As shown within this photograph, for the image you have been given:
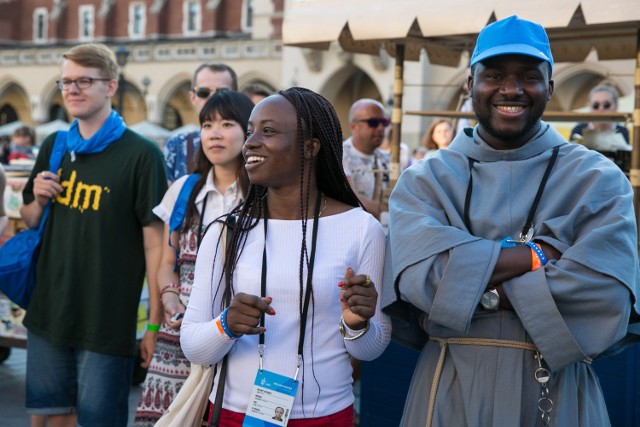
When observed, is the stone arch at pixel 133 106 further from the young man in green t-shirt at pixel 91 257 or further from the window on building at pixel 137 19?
the young man in green t-shirt at pixel 91 257

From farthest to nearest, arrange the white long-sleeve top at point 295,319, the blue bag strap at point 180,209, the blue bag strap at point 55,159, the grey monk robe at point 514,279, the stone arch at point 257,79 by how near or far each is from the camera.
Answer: the stone arch at point 257,79
the blue bag strap at point 55,159
the blue bag strap at point 180,209
the white long-sleeve top at point 295,319
the grey monk robe at point 514,279

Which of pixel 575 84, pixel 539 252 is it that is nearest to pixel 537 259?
pixel 539 252

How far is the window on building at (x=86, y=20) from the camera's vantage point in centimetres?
4406

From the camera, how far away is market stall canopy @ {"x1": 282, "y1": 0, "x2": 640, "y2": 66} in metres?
4.58

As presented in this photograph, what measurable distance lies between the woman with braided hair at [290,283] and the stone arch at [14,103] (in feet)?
141

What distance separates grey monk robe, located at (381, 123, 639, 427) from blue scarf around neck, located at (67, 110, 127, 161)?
210 cm

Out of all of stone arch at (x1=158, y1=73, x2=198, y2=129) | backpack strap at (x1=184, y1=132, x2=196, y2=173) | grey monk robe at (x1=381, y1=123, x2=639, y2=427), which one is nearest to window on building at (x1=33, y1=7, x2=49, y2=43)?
stone arch at (x1=158, y1=73, x2=198, y2=129)

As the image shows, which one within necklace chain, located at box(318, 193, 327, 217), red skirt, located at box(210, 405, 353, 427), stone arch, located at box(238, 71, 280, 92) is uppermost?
stone arch, located at box(238, 71, 280, 92)

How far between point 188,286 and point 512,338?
70.5 inches

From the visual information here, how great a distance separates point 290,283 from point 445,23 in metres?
2.83

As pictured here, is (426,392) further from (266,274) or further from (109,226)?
(109,226)

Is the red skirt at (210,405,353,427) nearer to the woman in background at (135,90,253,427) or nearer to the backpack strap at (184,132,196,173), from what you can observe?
the woman in background at (135,90,253,427)

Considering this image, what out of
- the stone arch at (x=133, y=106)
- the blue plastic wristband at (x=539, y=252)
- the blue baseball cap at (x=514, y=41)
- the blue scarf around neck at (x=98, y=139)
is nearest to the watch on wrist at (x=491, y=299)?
the blue plastic wristband at (x=539, y=252)

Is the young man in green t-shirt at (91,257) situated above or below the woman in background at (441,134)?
below
